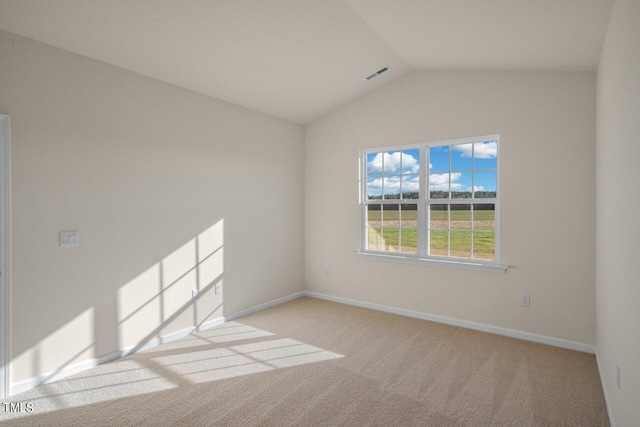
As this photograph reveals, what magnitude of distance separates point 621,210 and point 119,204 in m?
3.78

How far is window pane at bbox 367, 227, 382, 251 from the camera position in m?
4.71

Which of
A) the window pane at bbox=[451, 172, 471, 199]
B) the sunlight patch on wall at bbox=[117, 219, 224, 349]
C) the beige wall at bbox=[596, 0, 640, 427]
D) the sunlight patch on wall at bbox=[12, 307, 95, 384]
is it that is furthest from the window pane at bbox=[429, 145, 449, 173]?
the sunlight patch on wall at bbox=[12, 307, 95, 384]

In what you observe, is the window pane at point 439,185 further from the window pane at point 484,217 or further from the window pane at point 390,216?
the window pane at point 390,216

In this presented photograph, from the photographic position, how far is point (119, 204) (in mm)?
3146

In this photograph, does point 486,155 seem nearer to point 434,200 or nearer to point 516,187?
point 516,187

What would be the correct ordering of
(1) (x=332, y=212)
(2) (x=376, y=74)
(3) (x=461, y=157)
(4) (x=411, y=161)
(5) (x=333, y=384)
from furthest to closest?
(1) (x=332, y=212) < (4) (x=411, y=161) < (2) (x=376, y=74) < (3) (x=461, y=157) < (5) (x=333, y=384)

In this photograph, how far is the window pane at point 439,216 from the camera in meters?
4.18

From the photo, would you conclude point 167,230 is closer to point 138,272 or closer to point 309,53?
point 138,272

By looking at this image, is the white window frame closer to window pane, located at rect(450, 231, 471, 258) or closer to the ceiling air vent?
window pane, located at rect(450, 231, 471, 258)

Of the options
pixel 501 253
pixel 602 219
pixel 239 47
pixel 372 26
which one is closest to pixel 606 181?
pixel 602 219

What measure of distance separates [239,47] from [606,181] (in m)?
3.23

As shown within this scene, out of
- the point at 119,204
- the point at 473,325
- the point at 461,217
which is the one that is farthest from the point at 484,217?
the point at 119,204

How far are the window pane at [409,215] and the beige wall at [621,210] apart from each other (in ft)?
6.36

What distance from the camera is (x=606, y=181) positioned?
2521 millimetres
